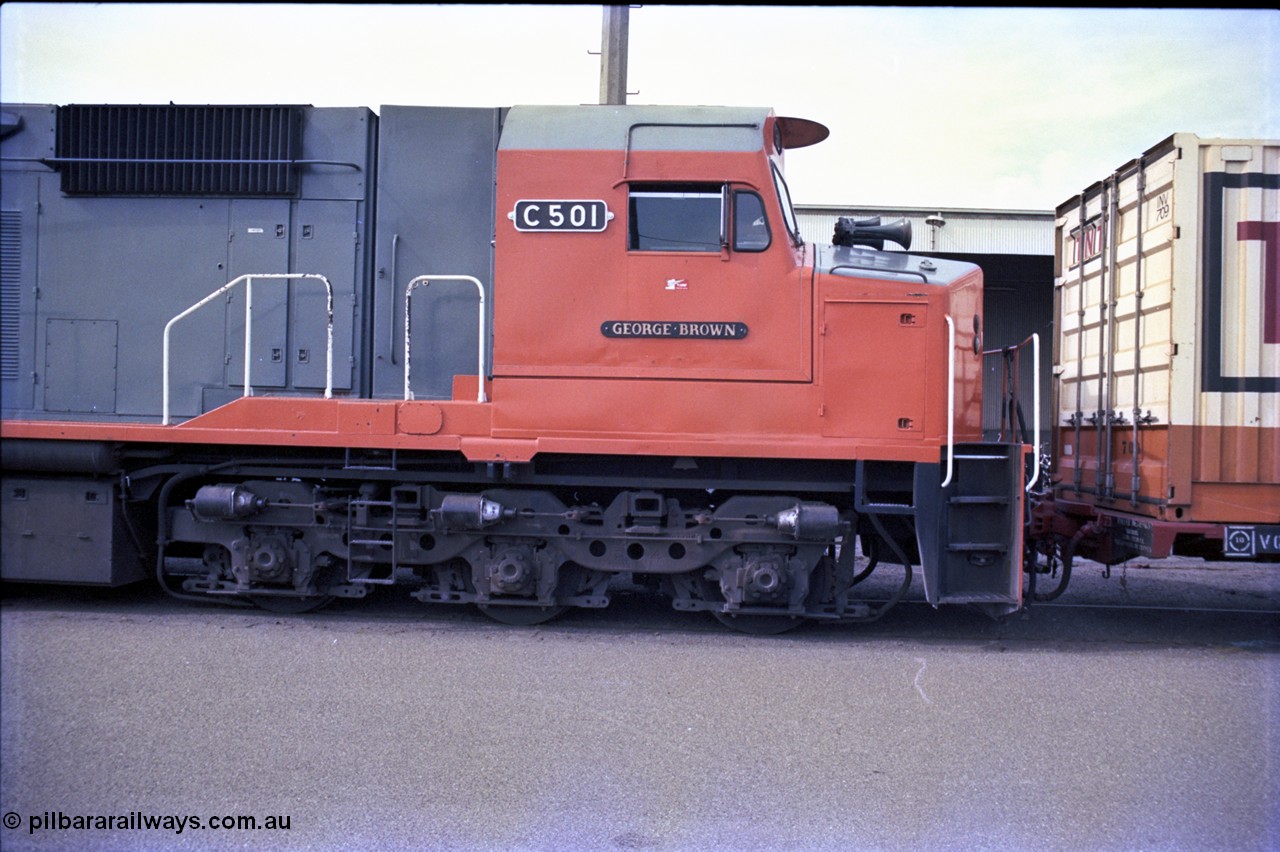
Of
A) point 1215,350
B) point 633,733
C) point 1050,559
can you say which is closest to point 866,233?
point 1215,350

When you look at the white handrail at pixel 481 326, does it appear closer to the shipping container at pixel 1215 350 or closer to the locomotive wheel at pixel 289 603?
the locomotive wheel at pixel 289 603

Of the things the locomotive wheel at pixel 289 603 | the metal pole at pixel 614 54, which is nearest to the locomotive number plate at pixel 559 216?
the locomotive wheel at pixel 289 603

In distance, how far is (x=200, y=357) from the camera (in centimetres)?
680

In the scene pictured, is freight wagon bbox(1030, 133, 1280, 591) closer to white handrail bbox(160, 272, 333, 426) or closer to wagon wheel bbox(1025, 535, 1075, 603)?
wagon wheel bbox(1025, 535, 1075, 603)

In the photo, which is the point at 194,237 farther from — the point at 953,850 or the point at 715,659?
the point at 953,850

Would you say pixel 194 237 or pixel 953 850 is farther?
pixel 194 237

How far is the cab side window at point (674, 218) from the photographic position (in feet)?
19.6

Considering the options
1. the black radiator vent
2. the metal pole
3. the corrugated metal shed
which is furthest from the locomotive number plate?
the corrugated metal shed

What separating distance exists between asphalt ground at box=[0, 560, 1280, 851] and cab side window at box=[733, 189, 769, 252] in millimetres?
2801

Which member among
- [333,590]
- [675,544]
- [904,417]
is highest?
[904,417]

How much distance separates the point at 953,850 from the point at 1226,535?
4.30 m

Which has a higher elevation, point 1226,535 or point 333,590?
point 1226,535

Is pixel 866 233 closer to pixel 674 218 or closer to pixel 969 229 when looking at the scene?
pixel 674 218

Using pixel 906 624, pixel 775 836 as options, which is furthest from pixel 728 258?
pixel 775 836
